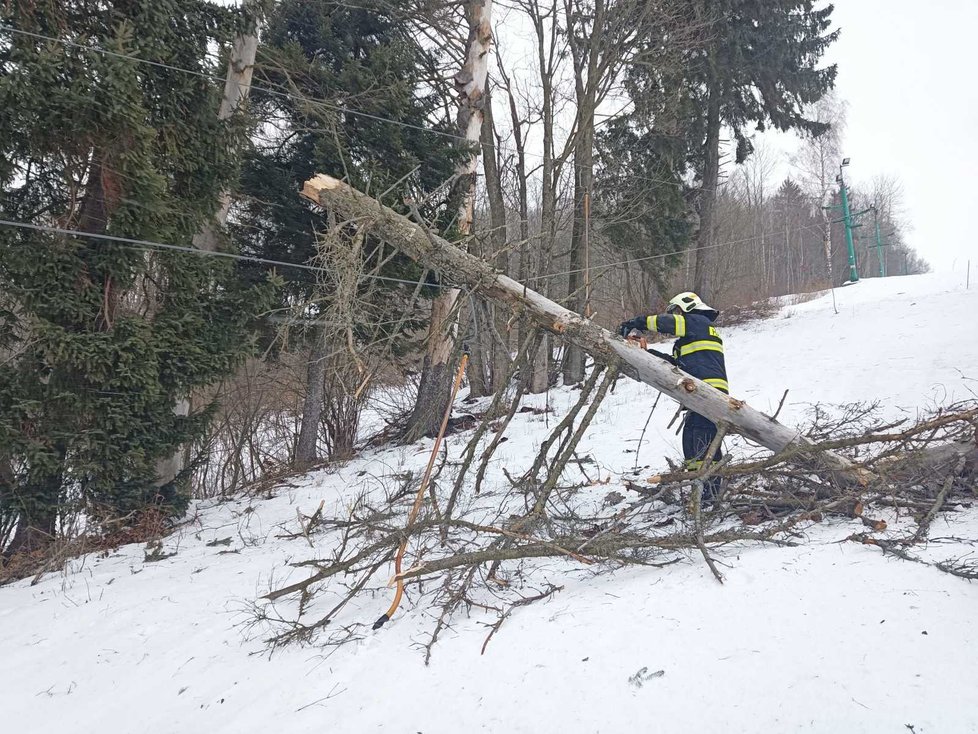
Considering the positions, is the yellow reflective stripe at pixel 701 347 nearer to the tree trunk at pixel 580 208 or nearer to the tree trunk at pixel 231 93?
the tree trunk at pixel 231 93

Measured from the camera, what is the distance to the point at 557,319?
4.60 metres

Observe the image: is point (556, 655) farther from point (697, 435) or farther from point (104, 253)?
point (104, 253)

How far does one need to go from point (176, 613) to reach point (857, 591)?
14.4ft

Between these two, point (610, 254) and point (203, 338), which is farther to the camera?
point (610, 254)

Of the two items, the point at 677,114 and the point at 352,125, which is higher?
the point at 677,114

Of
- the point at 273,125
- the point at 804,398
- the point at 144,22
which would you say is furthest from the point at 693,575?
the point at 273,125

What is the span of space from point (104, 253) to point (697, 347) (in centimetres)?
565

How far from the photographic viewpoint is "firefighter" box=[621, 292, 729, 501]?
4859 mm

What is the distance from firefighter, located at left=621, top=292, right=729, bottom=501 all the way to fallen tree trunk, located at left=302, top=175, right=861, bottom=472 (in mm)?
335

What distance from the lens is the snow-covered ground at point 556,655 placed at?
7.68 feet

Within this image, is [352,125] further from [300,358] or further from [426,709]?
[426,709]

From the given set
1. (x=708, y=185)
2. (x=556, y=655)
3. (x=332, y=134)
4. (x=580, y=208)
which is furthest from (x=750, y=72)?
(x=556, y=655)

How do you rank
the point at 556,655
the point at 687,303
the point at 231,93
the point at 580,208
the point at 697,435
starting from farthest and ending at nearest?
the point at 580,208 → the point at 231,93 → the point at 687,303 → the point at 697,435 → the point at 556,655

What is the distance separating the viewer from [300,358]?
11141mm
